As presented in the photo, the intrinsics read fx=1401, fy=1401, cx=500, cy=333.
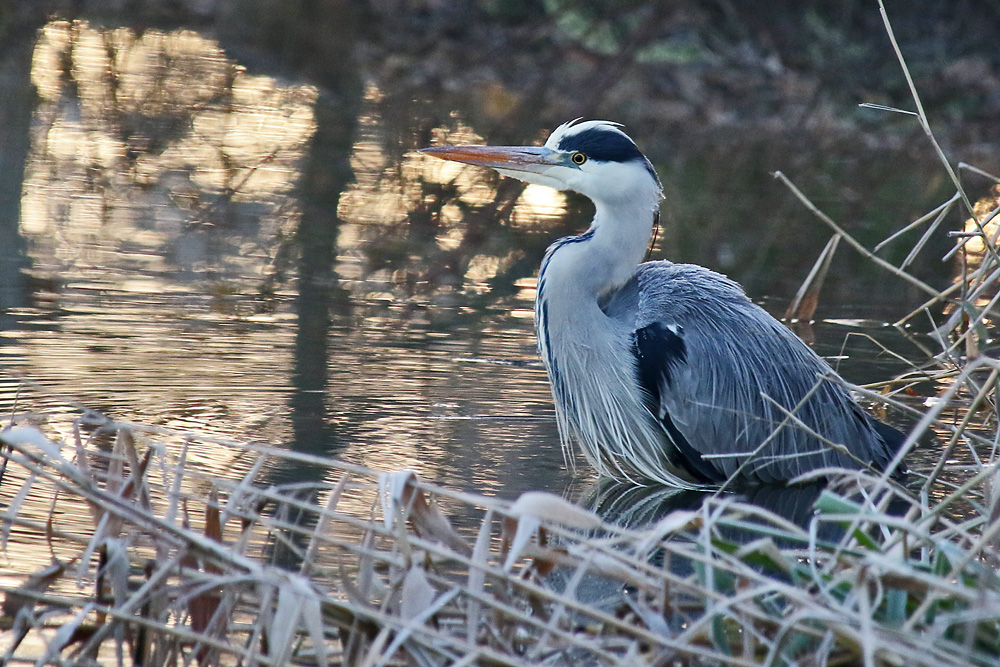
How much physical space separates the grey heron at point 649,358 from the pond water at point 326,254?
0.23 m

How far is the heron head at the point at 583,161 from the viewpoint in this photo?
16.5 ft

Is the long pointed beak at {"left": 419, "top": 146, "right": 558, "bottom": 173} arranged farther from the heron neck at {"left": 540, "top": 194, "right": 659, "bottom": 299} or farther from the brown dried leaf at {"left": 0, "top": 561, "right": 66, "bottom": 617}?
the brown dried leaf at {"left": 0, "top": 561, "right": 66, "bottom": 617}

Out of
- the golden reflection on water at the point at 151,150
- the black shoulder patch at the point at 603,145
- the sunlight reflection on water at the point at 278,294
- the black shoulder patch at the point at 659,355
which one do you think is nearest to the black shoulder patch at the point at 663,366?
the black shoulder patch at the point at 659,355

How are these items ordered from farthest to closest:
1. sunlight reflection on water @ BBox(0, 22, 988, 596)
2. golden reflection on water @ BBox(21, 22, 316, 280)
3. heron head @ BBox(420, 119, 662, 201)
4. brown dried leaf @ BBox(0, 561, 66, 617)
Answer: golden reflection on water @ BBox(21, 22, 316, 280)
heron head @ BBox(420, 119, 662, 201)
sunlight reflection on water @ BBox(0, 22, 988, 596)
brown dried leaf @ BBox(0, 561, 66, 617)

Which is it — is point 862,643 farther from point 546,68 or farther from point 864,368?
point 546,68

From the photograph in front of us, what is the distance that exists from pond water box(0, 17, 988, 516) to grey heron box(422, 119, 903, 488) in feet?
0.75

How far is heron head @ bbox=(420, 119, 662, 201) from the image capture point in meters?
5.02

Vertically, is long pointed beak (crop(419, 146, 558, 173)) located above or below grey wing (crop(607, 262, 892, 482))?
above

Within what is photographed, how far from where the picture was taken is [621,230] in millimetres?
5020

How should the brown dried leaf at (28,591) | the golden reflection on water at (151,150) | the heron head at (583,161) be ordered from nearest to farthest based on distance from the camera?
the brown dried leaf at (28,591) → the heron head at (583,161) → the golden reflection on water at (151,150)

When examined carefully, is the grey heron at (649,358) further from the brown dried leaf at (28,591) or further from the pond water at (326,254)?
the brown dried leaf at (28,591)

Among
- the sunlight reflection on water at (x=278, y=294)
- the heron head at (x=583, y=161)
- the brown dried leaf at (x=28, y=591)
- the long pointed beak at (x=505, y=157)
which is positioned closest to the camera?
the brown dried leaf at (x=28, y=591)

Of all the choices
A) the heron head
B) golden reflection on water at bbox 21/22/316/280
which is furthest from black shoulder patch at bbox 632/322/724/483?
golden reflection on water at bbox 21/22/316/280

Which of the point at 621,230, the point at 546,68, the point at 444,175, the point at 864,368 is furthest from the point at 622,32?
the point at 621,230
